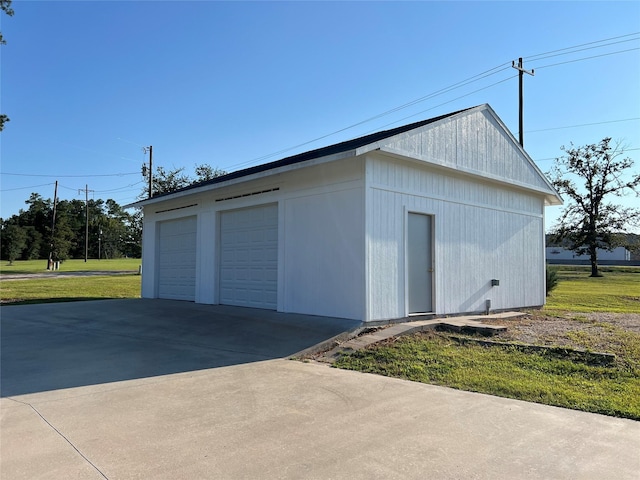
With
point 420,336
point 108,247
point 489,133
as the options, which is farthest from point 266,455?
point 108,247

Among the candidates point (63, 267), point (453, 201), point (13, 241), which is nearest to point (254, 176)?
point (453, 201)

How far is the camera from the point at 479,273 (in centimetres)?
1107

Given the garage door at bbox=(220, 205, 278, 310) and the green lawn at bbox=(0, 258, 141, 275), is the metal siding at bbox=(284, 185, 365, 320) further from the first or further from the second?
the green lawn at bbox=(0, 258, 141, 275)

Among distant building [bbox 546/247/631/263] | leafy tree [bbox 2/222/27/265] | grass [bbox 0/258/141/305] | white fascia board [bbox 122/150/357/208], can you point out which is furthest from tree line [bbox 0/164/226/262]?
distant building [bbox 546/247/631/263]

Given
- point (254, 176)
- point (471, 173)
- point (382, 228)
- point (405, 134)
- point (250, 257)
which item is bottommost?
point (250, 257)

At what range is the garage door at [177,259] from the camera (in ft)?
44.2

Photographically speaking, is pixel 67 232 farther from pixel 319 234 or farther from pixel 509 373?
pixel 509 373

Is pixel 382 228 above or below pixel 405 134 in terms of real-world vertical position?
below

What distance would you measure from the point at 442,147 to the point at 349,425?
7182mm

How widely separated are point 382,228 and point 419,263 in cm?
145

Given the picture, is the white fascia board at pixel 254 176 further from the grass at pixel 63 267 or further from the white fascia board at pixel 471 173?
the grass at pixel 63 267

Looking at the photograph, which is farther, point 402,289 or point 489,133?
point 489,133

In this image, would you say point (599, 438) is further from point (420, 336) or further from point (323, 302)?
point (323, 302)

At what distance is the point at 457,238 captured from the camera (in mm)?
10461
